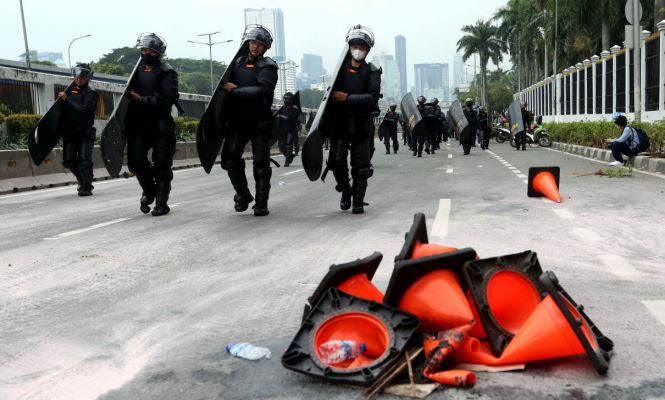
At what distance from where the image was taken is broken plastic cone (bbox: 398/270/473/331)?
301 centimetres

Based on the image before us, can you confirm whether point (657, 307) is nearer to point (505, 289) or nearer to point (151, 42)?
point (505, 289)

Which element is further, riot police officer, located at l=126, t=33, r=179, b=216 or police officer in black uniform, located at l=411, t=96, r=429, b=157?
police officer in black uniform, located at l=411, t=96, r=429, b=157

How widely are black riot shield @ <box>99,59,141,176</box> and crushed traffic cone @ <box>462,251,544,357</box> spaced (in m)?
5.73

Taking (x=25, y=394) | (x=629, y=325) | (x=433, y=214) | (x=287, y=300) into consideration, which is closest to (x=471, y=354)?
(x=629, y=325)

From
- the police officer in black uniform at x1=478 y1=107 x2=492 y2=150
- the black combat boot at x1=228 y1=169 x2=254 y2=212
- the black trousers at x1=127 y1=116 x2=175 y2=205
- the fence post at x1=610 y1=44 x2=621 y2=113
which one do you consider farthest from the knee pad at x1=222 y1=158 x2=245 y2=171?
the fence post at x1=610 y1=44 x2=621 y2=113

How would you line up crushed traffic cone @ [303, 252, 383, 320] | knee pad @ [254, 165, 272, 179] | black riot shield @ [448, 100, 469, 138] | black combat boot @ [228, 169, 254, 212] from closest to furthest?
crushed traffic cone @ [303, 252, 383, 320], knee pad @ [254, 165, 272, 179], black combat boot @ [228, 169, 254, 212], black riot shield @ [448, 100, 469, 138]

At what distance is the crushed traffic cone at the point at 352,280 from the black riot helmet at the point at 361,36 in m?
4.56

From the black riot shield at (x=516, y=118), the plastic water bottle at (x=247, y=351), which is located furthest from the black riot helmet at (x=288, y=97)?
the plastic water bottle at (x=247, y=351)

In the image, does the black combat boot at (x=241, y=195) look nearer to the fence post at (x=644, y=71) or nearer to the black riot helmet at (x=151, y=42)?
the black riot helmet at (x=151, y=42)

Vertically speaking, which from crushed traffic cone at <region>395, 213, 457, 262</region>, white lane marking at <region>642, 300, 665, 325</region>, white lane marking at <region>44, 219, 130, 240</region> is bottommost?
white lane marking at <region>642, 300, 665, 325</region>

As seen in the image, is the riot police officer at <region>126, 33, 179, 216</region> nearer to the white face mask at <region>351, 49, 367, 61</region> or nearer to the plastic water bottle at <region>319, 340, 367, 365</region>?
the white face mask at <region>351, 49, 367, 61</region>

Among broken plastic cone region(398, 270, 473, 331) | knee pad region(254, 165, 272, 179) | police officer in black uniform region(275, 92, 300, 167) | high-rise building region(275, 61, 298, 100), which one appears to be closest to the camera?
broken plastic cone region(398, 270, 473, 331)

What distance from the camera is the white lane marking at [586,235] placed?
604 cm

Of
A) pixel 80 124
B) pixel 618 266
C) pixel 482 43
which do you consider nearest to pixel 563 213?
pixel 618 266
